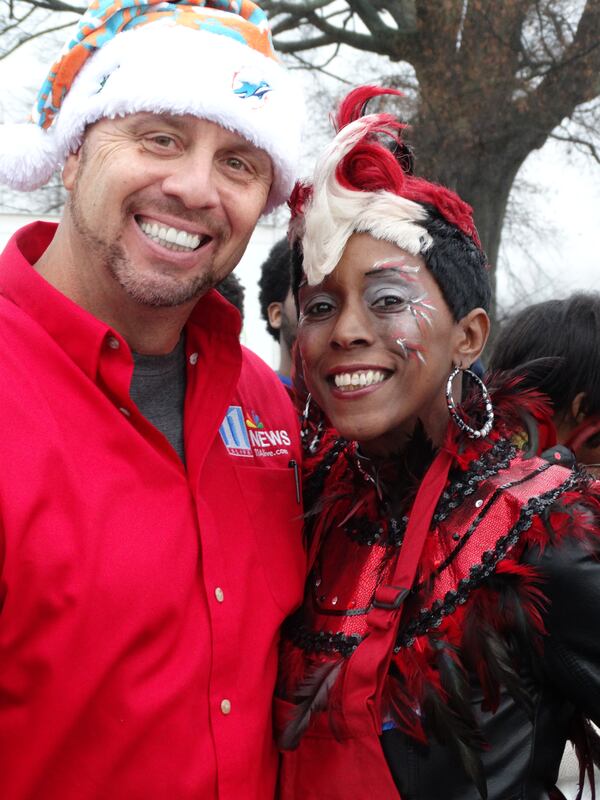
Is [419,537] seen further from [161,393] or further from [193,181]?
[193,181]

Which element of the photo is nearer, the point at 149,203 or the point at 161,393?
the point at 149,203

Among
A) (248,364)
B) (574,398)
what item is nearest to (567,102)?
(574,398)

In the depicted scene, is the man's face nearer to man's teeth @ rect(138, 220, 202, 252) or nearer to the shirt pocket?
man's teeth @ rect(138, 220, 202, 252)

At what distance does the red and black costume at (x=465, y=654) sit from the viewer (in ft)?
5.65

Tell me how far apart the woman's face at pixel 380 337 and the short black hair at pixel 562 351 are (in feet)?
2.87

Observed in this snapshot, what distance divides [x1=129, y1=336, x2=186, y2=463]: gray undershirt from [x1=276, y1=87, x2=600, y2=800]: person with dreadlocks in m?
0.31

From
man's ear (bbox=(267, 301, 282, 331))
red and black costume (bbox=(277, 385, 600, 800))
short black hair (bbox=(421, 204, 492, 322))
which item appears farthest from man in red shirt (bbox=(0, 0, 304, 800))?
man's ear (bbox=(267, 301, 282, 331))

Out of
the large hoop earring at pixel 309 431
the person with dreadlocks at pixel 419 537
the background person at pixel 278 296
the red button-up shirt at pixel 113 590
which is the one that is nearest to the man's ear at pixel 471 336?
the person with dreadlocks at pixel 419 537

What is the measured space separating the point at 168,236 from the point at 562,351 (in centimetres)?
149

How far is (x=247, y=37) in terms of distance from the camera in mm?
2047

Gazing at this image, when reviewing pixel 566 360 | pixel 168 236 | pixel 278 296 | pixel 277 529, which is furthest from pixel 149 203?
pixel 278 296

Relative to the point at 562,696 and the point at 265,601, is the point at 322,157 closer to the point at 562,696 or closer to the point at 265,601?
the point at 265,601

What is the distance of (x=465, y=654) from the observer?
5.77 feet

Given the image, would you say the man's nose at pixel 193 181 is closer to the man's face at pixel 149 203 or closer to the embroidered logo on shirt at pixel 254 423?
the man's face at pixel 149 203
